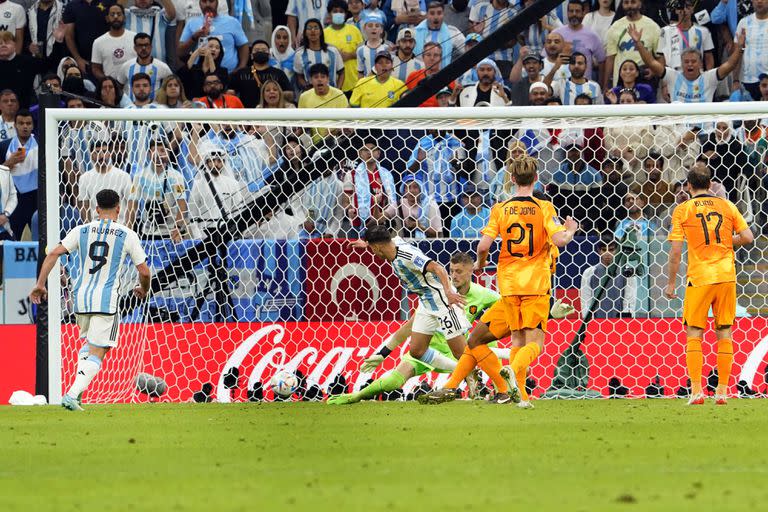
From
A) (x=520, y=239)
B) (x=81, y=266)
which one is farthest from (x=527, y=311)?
(x=81, y=266)

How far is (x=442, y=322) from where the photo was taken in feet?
40.4

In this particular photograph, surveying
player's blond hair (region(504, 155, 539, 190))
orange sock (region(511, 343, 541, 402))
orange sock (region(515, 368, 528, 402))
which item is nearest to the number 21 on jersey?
player's blond hair (region(504, 155, 539, 190))

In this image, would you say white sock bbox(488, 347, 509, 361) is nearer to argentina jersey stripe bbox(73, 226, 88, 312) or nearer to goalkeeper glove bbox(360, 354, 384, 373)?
goalkeeper glove bbox(360, 354, 384, 373)

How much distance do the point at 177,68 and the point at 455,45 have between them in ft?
13.1

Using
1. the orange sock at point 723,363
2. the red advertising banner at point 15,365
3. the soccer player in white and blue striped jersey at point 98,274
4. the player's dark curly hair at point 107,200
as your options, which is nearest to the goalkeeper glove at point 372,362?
the soccer player in white and blue striped jersey at point 98,274

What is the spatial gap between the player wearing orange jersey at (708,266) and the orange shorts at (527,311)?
1156 millimetres

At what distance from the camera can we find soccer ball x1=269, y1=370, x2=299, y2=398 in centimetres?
1339

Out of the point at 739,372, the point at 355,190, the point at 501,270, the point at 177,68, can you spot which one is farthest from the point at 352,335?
the point at 177,68

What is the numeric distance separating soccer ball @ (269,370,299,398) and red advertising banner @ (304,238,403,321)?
68 cm

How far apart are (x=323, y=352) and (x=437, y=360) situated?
144 centimetres

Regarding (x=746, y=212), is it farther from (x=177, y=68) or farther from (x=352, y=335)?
(x=177, y=68)

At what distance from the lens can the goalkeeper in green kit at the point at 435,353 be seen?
12125mm

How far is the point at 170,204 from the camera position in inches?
575

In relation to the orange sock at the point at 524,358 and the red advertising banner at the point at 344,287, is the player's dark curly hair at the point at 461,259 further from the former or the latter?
the orange sock at the point at 524,358
